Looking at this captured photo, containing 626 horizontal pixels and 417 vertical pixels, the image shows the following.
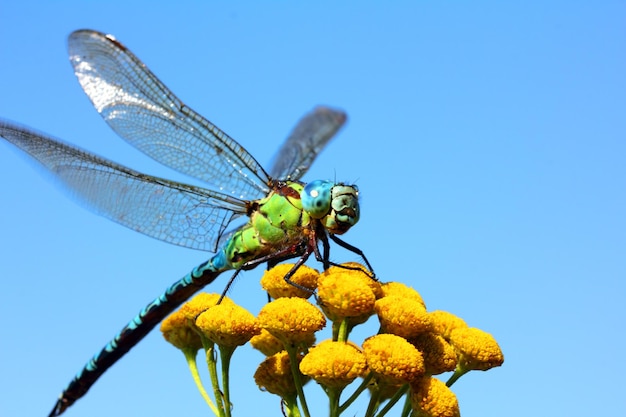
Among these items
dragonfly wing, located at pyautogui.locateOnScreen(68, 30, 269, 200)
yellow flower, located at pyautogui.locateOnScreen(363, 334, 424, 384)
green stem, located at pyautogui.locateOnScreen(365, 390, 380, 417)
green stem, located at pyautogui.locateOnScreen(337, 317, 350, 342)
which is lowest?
green stem, located at pyautogui.locateOnScreen(365, 390, 380, 417)

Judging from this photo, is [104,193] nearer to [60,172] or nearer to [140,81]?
[60,172]

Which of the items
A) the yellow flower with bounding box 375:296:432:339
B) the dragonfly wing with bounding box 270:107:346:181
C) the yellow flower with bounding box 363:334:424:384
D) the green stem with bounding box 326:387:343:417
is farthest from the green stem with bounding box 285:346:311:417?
the dragonfly wing with bounding box 270:107:346:181

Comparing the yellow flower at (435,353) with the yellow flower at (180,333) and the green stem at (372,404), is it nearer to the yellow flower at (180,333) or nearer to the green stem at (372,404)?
the green stem at (372,404)

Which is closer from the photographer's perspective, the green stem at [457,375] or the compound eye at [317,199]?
the green stem at [457,375]

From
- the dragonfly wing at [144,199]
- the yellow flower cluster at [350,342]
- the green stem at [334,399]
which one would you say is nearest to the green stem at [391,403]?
the yellow flower cluster at [350,342]

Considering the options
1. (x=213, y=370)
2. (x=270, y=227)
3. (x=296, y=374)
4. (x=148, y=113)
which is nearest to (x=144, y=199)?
(x=148, y=113)

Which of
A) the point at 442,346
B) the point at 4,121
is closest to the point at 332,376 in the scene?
the point at 442,346

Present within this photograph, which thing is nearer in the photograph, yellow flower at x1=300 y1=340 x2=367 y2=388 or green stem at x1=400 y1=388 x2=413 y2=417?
yellow flower at x1=300 y1=340 x2=367 y2=388

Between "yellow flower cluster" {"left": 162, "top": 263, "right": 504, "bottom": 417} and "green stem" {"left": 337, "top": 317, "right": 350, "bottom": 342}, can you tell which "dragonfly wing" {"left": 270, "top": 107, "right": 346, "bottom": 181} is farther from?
"green stem" {"left": 337, "top": 317, "right": 350, "bottom": 342}
